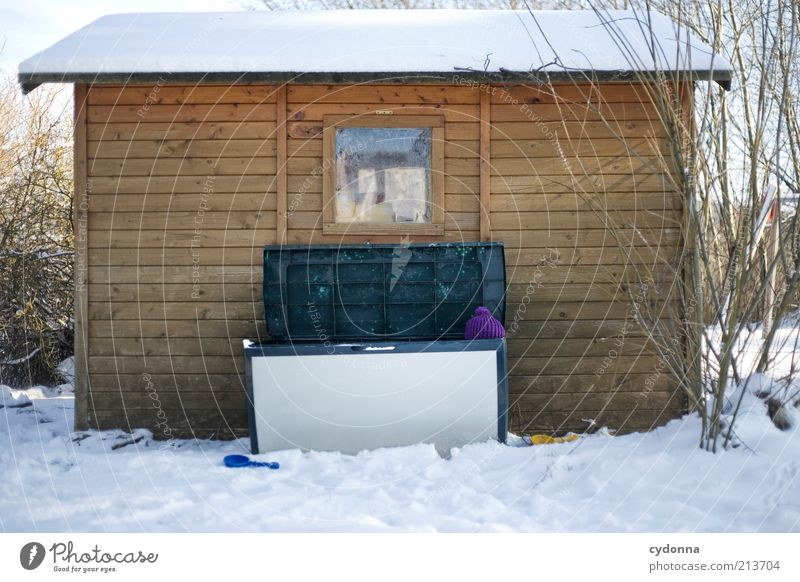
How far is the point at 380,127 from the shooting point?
661cm

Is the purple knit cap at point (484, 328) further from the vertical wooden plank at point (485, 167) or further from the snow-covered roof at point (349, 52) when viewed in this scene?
the snow-covered roof at point (349, 52)

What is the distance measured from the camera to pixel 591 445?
18.0 feet

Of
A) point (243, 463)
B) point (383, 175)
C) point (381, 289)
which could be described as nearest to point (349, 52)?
point (383, 175)

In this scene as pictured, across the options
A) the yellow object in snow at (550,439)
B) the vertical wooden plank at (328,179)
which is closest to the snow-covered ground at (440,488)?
the yellow object in snow at (550,439)

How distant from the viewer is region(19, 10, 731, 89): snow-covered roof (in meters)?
6.14

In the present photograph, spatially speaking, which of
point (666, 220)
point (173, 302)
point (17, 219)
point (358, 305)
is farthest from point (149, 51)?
point (666, 220)

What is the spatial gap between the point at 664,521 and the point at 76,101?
5.41 m

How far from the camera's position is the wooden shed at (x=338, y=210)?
6.59 metres

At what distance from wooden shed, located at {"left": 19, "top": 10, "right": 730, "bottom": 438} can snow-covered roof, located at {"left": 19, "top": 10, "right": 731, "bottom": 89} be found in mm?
77

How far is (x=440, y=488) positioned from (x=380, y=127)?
3.08 meters

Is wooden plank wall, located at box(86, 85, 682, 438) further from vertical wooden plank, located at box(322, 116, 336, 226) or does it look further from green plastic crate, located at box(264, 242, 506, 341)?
green plastic crate, located at box(264, 242, 506, 341)

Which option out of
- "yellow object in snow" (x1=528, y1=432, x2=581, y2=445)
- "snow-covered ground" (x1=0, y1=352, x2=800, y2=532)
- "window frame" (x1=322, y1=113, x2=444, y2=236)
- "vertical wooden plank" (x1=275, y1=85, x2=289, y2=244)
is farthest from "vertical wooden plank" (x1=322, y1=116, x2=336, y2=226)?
"yellow object in snow" (x1=528, y1=432, x2=581, y2=445)

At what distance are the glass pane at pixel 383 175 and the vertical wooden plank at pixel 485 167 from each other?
1.40 feet

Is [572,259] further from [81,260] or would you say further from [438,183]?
[81,260]
